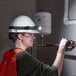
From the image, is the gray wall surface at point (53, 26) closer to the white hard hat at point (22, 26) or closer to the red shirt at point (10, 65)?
the white hard hat at point (22, 26)

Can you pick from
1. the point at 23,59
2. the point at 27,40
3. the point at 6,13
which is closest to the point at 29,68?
the point at 23,59

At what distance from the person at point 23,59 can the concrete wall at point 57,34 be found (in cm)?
42

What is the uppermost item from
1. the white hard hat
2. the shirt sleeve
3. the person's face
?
the white hard hat

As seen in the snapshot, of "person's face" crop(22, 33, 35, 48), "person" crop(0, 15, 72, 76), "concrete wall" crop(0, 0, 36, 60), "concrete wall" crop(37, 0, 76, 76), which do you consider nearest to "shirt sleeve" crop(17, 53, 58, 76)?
"person" crop(0, 15, 72, 76)

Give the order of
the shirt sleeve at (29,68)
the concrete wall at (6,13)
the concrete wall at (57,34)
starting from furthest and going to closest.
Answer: the concrete wall at (6,13), the concrete wall at (57,34), the shirt sleeve at (29,68)

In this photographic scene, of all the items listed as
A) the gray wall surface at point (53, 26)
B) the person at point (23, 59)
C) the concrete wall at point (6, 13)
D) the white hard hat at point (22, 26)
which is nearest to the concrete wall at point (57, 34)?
the gray wall surface at point (53, 26)

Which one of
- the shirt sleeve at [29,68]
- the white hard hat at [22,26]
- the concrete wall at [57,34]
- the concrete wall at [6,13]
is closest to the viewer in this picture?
the shirt sleeve at [29,68]

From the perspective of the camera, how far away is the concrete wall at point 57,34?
1944 millimetres

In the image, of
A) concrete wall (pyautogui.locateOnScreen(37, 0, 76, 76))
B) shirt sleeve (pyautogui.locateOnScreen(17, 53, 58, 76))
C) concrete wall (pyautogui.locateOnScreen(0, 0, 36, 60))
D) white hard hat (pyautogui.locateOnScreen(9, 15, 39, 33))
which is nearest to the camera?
shirt sleeve (pyautogui.locateOnScreen(17, 53, 58, 76))

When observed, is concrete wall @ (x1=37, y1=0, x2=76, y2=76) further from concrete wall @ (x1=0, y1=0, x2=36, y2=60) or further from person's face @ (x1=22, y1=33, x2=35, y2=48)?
person's face @ (x1=22, y1=33, x2=35, y2=48)

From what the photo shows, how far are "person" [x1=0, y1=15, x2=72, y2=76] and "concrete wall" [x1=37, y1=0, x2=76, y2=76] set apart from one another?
16.6 inches

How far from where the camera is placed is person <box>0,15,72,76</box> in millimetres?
1401

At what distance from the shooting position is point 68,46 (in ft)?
5.35

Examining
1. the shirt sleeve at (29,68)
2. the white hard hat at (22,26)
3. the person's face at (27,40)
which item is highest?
the white hard hat at (22,26)
